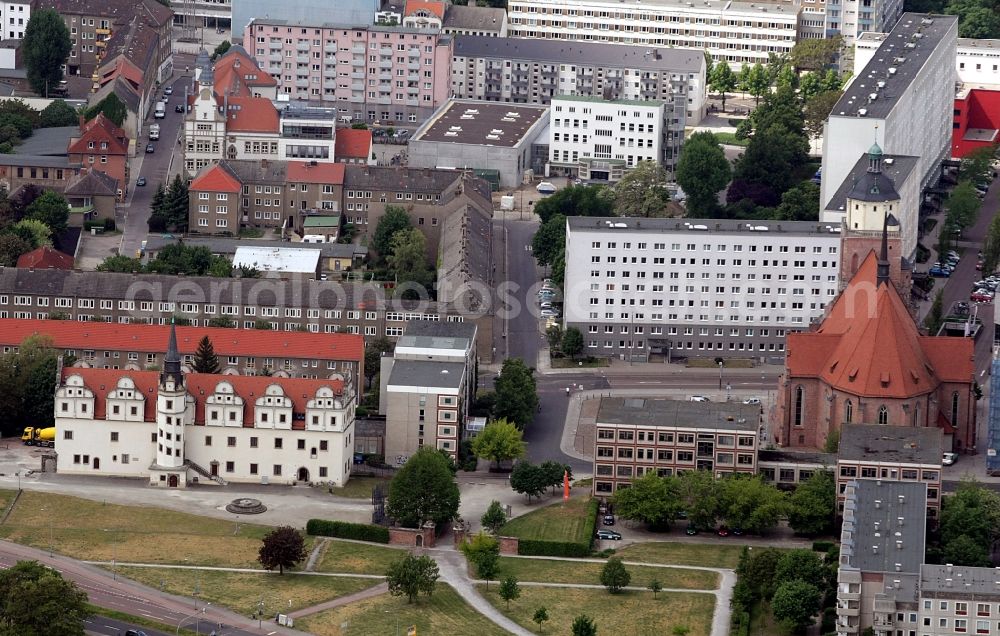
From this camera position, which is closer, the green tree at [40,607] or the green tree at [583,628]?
the green tree at [40,607]

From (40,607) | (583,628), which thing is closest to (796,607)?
(583,628)

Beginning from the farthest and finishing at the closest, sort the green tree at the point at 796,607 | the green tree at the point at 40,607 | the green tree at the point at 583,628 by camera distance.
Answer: the green tree at the point at 796,607 < the green tree at the point at 583,628 < the green tree at the point at 40,607

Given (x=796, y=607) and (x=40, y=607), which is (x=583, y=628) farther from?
(x=40, y=607)

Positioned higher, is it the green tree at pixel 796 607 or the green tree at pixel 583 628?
the green tree at pixel 796 607

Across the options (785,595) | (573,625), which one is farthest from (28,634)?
(785,595)

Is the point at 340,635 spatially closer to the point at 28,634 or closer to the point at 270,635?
the point at 270,635

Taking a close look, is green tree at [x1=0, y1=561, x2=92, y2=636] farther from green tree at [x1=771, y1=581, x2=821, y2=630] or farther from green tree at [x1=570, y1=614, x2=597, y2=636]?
green tree at [x1=771, y1=581, x2=821, y2=630]

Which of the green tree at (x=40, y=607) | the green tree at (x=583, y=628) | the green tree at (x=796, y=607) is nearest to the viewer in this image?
the green tree at (x=40, y=607)

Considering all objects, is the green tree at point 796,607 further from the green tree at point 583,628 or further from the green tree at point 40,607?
the green tree at point 40,607

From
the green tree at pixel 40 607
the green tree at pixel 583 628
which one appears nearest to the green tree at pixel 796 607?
the green tree at pixel 583 628
